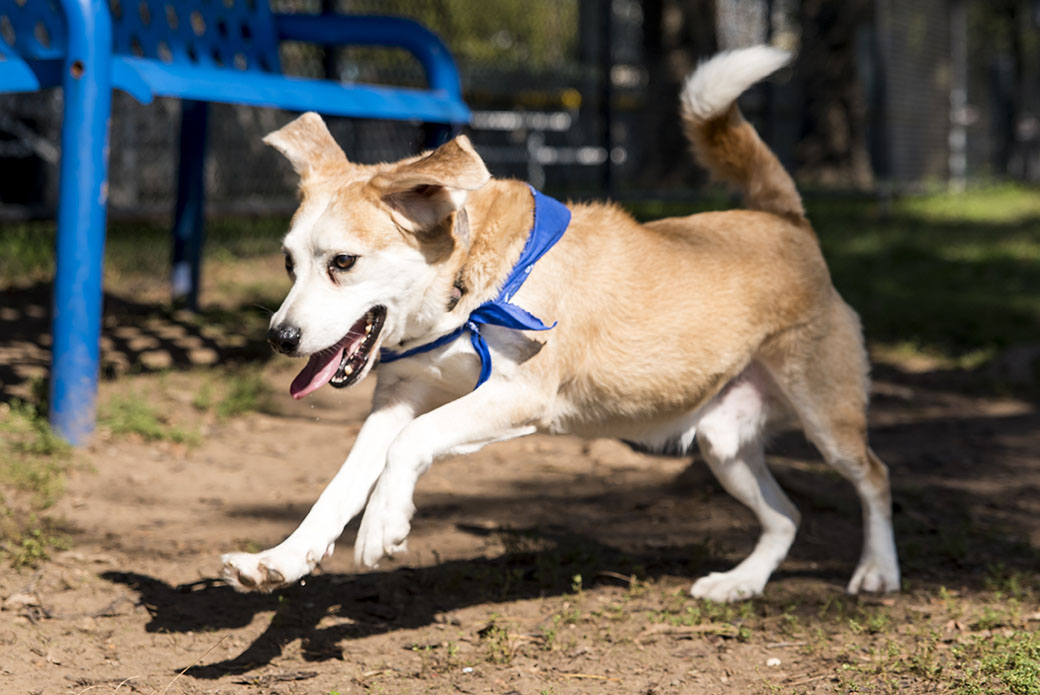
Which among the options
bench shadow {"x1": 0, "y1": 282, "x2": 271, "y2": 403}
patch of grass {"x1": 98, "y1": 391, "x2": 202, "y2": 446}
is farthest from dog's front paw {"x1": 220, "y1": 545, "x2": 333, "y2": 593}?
bench shadow {"x1": 0, "y1": 282, "x2": 271, "y2": 403}

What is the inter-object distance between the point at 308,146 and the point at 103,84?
144 cm

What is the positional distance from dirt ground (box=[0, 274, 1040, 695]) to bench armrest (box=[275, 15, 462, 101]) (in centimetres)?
180

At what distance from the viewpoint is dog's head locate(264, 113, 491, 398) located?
276 centimetres

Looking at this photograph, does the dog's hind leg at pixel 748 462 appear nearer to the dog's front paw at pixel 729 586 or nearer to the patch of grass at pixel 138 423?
the dog's front paw at pixel 729 586

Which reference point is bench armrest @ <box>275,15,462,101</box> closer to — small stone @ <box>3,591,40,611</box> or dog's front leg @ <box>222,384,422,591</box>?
dog's front leg @ <box>222,384,422,591</box>

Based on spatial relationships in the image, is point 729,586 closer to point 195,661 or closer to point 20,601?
point 195,661

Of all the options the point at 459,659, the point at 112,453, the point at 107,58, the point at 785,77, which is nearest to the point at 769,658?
the point at 459,659

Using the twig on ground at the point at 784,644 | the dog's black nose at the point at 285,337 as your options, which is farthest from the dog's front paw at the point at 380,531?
the twig on ground at the point at 784,644

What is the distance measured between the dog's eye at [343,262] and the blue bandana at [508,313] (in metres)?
0.33

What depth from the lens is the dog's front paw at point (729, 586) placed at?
3521mm

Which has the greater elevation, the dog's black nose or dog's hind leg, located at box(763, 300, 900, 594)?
the dog's black nose

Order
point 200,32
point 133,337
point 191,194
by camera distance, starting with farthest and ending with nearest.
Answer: point 191,194 < point 133,337 < point 200,32

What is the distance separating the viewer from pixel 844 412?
3.72 meters

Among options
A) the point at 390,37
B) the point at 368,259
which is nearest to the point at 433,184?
the point at 368,259
